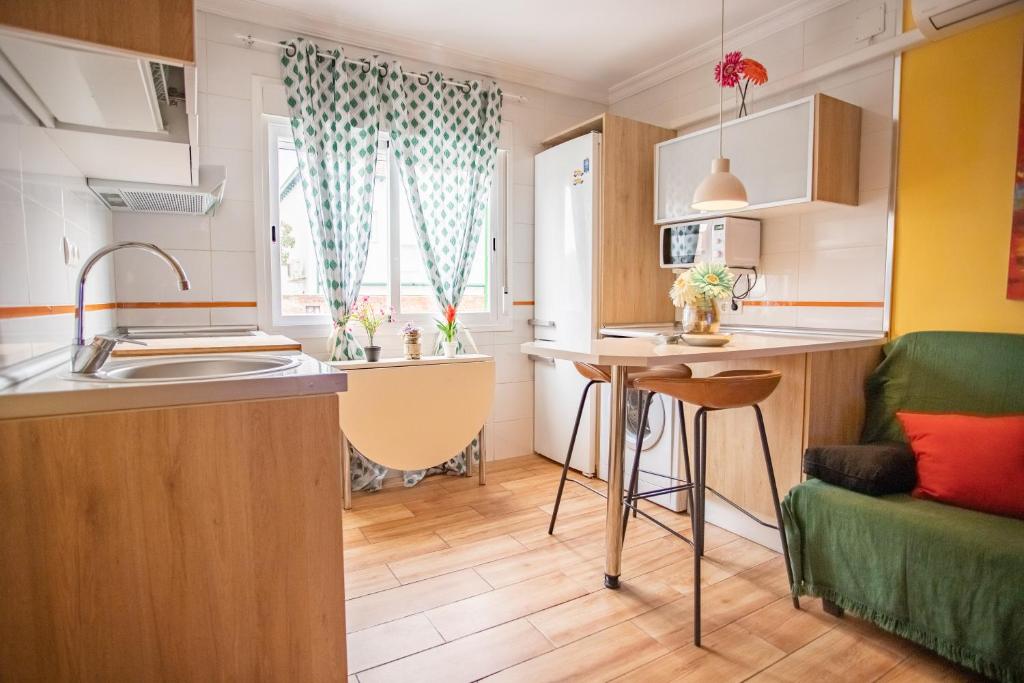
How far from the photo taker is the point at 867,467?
1.84 metres

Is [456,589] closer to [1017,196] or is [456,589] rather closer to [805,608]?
[805,608]

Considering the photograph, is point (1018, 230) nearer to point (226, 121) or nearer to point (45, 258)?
point (45, 258)

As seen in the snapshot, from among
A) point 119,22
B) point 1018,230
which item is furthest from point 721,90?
point 119,22

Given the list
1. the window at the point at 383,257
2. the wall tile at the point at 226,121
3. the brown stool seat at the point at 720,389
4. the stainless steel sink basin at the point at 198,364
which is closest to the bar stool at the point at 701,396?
the brown stool seat at the point at 720,389

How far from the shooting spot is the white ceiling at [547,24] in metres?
2.76

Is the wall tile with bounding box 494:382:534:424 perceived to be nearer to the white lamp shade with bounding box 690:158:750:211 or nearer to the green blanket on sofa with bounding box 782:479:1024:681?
the white lamp shade with bounding box 690:158:750:211

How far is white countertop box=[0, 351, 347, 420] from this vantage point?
0.98m

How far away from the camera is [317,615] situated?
4.05ft

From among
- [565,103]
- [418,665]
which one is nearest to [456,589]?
[418,665]

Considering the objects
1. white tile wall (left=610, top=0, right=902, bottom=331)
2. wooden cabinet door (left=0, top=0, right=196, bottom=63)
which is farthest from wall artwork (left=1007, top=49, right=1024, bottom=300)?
wooden cabinet door (left=0, top=0, right=196, bottom=63)

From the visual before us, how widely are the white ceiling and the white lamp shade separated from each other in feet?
3.58

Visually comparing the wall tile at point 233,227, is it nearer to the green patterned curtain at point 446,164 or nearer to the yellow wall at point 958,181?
the green patterned curtain at point 446,164

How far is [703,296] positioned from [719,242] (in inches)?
31.1

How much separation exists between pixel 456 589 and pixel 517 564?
30 cm
